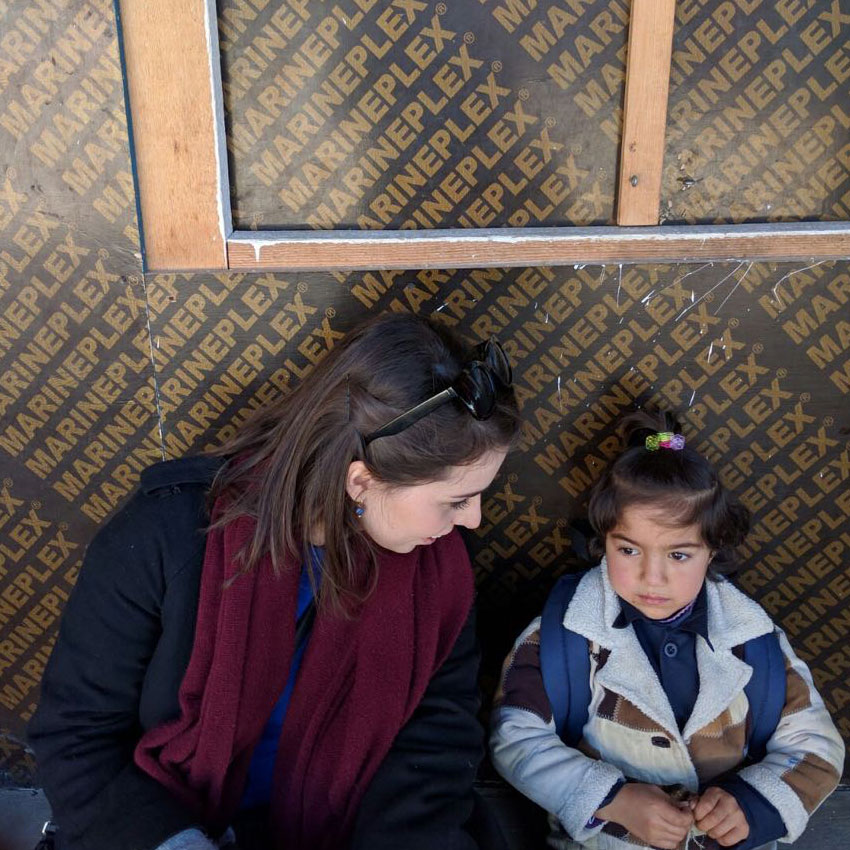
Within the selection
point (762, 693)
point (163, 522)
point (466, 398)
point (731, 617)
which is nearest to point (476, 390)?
point (466, 398)

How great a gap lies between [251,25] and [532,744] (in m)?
1.69

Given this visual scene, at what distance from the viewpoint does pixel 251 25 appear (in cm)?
166

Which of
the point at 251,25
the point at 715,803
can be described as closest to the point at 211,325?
the point at 251,25

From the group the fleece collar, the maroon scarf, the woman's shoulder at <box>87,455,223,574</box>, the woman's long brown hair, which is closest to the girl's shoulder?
the fleece collar

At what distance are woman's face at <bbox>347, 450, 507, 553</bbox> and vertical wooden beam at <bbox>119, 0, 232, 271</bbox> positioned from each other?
2.18ft

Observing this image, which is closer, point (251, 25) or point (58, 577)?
point (251, 25)

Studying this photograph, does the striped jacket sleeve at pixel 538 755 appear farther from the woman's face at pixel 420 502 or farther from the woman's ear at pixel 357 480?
the woman's ear at pixel 357 480

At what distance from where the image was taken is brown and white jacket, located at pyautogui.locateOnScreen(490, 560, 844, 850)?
166cm

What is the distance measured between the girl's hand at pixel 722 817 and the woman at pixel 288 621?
0.50m

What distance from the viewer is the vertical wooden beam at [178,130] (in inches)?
63.4

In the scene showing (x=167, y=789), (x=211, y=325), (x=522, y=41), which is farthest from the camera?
(x=211, y=325)

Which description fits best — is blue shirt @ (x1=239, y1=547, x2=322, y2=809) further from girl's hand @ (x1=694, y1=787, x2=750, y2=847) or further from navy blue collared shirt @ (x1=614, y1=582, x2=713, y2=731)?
girl's hand @ (x1=694, y1=787, x2=750, y2=847)

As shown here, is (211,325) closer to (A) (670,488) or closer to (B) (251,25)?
(B) (251,25)

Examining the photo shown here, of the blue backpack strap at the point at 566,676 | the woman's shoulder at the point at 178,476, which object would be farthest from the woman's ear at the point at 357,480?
→ the blue backpack strap at the point at 566,676
